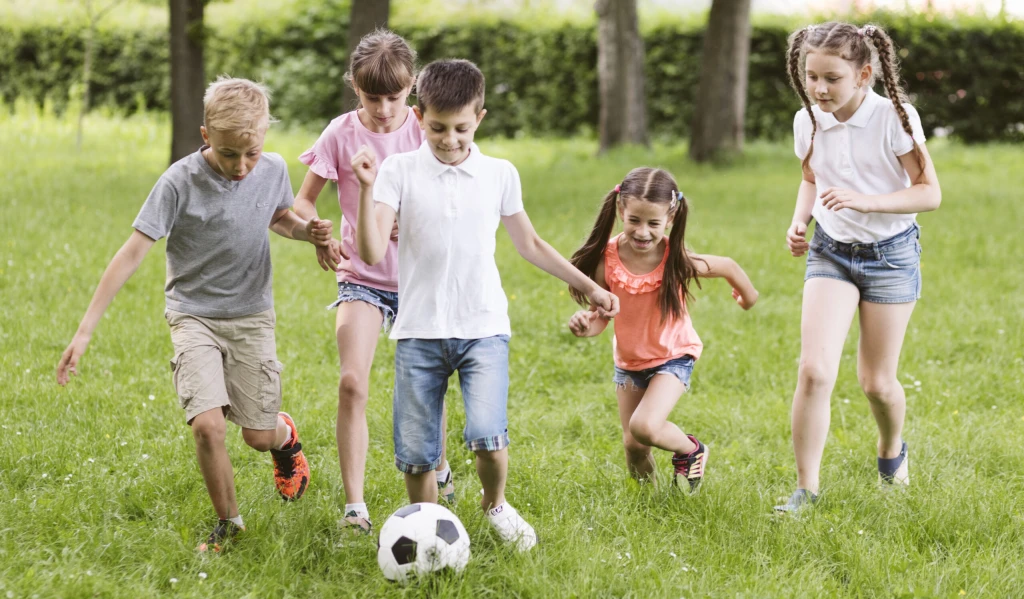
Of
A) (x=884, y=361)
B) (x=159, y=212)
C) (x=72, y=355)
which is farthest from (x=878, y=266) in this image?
(x=72, y=355)

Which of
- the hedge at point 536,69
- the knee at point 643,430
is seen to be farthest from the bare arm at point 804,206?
the hedge at point 536,69

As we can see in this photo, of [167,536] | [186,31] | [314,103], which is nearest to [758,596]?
[167,536]

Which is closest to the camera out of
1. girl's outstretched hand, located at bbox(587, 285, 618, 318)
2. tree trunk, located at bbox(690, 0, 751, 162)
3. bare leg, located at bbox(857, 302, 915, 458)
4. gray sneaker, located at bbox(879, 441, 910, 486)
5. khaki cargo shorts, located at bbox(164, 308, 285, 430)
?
khaki cargo shorts, located at bbox(164, 308, 285, 430)

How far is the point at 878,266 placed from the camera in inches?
170

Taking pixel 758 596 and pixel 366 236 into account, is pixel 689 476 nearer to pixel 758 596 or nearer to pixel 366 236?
pixel 758 596

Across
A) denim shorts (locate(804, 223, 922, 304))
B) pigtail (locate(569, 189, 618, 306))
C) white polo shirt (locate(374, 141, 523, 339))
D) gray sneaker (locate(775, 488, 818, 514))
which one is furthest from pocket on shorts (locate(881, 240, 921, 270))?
white polo shirt (locate(374, 141, 523, 339))

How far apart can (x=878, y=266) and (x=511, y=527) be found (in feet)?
6.21

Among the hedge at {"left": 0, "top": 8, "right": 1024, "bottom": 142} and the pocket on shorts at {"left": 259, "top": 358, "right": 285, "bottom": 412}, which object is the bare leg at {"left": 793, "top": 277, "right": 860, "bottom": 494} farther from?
the hedge at {"left": 0, "top": 8, "right": 1024, "bottom": 142}

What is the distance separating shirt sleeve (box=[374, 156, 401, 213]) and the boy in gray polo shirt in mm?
371

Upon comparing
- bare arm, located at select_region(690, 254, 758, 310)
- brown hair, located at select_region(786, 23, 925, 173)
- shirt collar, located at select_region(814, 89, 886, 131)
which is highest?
brown hair, located at select_region(786, 23, 925, 173)

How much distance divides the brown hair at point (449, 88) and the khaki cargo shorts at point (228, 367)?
3.85ft

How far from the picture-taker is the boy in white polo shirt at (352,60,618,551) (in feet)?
11.7

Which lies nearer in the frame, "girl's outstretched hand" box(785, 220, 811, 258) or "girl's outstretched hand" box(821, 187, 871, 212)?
"girl's outstretched hand" box(821, 187, 871, 212)

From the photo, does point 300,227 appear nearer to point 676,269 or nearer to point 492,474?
point 492,474
